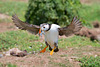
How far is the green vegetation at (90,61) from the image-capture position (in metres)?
5.61

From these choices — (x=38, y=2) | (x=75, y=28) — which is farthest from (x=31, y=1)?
(x=75, y=28)

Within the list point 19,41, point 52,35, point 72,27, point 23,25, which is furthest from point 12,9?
point 72,27

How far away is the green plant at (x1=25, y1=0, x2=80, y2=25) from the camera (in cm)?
984

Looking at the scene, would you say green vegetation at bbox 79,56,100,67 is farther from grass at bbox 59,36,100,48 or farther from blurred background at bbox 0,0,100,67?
grass at bbox 59,36,100,48

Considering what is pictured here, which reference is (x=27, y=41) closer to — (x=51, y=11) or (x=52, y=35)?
(x=51, y=11)

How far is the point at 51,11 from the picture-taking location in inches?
388

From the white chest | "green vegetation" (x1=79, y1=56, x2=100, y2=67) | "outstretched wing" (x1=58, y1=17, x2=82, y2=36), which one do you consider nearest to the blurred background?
"green vegetation" (x1=79, y1=56, x2=100, y2=67)

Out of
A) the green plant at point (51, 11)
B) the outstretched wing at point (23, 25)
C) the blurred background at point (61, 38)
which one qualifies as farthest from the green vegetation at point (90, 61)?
the green plant at point (51, 11)

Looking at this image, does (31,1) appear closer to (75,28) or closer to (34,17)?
(34,17)

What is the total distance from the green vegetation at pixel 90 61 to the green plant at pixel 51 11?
4199 millimetres

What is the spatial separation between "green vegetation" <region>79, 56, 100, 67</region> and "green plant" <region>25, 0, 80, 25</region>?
4.20 m

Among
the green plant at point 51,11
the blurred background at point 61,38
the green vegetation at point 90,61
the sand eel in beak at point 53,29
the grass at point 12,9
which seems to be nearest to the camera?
the sand eel in beak at point 53,29

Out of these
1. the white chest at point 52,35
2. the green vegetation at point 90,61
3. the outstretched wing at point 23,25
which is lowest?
the green vegetation at point 90,61

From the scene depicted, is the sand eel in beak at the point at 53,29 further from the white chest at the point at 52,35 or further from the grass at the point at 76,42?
the grass at the point at 76,42
